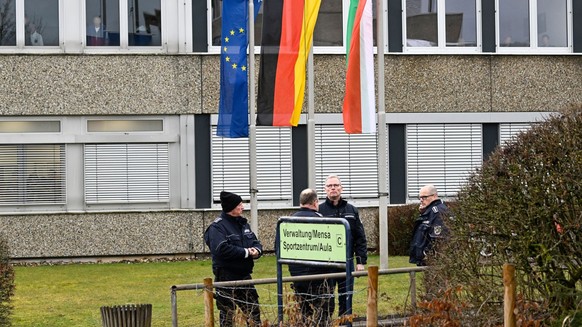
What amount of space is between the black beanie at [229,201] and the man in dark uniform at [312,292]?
65cm

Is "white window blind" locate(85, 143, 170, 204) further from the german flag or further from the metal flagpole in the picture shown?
the german flag

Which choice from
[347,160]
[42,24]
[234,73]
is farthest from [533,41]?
[42,24]

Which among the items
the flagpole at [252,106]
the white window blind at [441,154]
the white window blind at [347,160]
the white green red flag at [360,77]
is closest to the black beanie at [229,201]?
the white green red flag at [360,77]

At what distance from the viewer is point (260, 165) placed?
2680 centimetres

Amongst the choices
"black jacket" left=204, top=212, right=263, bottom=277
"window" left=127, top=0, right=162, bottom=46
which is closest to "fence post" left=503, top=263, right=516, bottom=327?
"black jacket" left=204, top=212, right=263, bottom=277

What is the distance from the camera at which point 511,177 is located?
9.78 m

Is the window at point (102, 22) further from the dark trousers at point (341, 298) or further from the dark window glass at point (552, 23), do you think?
the dark trousers at point (341, 298)

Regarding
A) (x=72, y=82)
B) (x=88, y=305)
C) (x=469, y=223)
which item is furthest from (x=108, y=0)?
(x=469, y=223)

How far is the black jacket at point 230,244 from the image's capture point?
13.1 m

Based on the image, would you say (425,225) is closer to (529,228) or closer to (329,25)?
(529,228)

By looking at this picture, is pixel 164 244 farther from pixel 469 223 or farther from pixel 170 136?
pixel 469 223

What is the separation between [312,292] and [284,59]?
759 centimetres

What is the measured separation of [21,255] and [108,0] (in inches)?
206

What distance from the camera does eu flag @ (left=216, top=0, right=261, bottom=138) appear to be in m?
20.9
